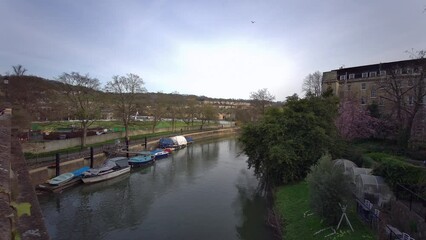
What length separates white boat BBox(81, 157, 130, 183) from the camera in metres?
28.8

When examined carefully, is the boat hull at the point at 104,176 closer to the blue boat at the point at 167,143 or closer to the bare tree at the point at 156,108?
the blue boat at the point at 167,143

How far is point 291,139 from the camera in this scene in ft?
80.5

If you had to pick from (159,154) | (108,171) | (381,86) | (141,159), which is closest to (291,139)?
(381,86)

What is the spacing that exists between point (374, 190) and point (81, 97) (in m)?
35.6

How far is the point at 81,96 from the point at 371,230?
36.8 meters

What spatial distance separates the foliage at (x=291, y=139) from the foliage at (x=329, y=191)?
280 inches

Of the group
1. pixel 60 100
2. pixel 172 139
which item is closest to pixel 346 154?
pixel 172 139

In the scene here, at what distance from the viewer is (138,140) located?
50219mm

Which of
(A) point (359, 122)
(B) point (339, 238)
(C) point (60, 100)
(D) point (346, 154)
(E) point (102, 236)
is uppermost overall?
(C) point (60, 100)

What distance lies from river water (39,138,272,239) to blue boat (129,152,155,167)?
2745 mm

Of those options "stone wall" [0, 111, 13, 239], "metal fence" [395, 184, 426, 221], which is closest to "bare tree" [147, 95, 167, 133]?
"metal fence" [395, 184, 426, 221]

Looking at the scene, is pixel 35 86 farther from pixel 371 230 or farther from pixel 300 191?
pixel 371 230

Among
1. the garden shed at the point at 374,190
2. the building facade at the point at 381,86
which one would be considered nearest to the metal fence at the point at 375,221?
the garden shed at the point at 374,190

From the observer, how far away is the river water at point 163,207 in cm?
1847
